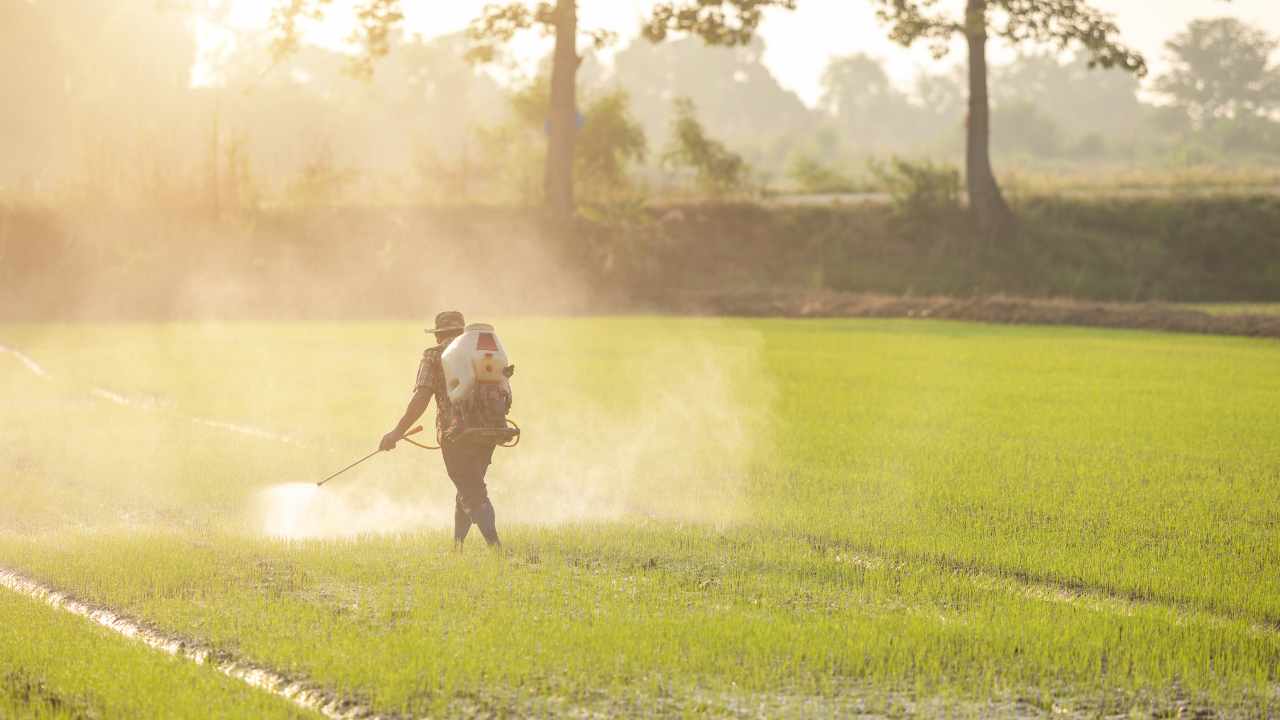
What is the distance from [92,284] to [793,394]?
79.4 feet

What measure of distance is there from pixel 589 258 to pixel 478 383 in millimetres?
32853

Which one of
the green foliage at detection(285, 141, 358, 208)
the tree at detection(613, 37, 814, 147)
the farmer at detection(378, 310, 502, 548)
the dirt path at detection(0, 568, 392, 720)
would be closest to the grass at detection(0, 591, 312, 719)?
the dirt path at detection(0, 568, 392, 720)

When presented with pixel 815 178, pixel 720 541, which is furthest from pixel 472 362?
pixel 815 178

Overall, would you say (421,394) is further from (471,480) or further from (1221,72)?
(1221,72)

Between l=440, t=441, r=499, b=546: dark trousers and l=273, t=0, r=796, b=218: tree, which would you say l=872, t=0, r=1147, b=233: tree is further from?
l=440, t=441, r=499, b=546: dark trousers

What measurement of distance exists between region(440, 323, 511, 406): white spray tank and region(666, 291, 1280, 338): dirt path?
82.4 ft

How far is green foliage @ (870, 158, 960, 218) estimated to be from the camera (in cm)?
4625

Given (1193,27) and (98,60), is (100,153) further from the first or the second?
(1193,27)

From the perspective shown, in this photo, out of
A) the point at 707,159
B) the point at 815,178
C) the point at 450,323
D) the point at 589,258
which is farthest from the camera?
the point at 815,178

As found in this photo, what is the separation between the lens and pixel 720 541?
38.1 ft

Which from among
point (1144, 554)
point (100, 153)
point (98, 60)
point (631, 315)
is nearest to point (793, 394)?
point (1144, 554)

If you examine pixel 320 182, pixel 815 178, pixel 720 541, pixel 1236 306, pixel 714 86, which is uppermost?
pixel 714 86

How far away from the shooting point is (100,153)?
1730 inches

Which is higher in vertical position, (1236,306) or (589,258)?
(589,258)
